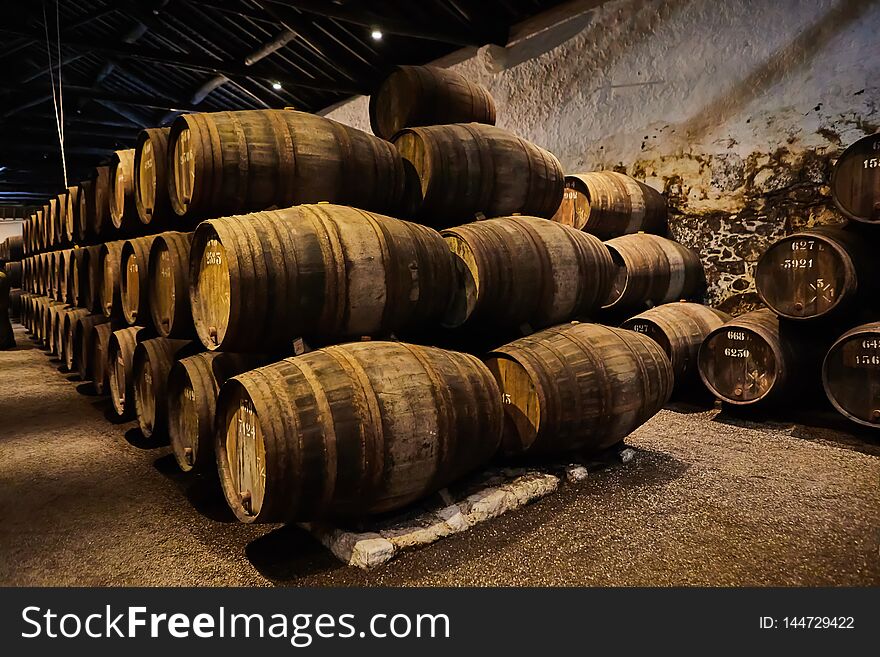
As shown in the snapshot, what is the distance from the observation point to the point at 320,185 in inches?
120

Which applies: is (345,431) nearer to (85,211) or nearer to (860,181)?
(860,181)

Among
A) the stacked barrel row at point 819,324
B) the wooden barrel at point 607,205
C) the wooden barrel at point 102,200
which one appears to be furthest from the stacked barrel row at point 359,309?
the wooden barrel at point 607,205

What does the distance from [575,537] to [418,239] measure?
1588mm

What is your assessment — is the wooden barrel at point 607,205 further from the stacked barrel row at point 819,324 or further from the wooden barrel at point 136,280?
the wooden barrel at point 136,280

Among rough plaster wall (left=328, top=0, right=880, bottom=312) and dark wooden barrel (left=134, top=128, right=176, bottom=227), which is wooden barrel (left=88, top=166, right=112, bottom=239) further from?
rough plaster wall (left=328, top=0, right=880, bottom=312)

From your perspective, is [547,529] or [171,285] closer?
[547,529]

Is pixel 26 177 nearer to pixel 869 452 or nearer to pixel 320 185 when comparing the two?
pixel 320 185

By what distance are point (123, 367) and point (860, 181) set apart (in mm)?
5325

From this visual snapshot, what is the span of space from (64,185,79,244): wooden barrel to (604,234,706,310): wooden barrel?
17.4 feet

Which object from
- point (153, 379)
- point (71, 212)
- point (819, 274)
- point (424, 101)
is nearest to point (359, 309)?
point (153, 379)

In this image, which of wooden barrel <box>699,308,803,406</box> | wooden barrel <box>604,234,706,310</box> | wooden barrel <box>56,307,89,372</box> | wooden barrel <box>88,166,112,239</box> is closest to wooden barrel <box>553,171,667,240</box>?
wooden barrel <box>604,234,706,310</box>

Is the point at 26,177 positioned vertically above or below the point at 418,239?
above

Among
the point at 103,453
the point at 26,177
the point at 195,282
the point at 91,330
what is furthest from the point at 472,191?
the point at 26,177

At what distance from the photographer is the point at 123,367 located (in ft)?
13.4
